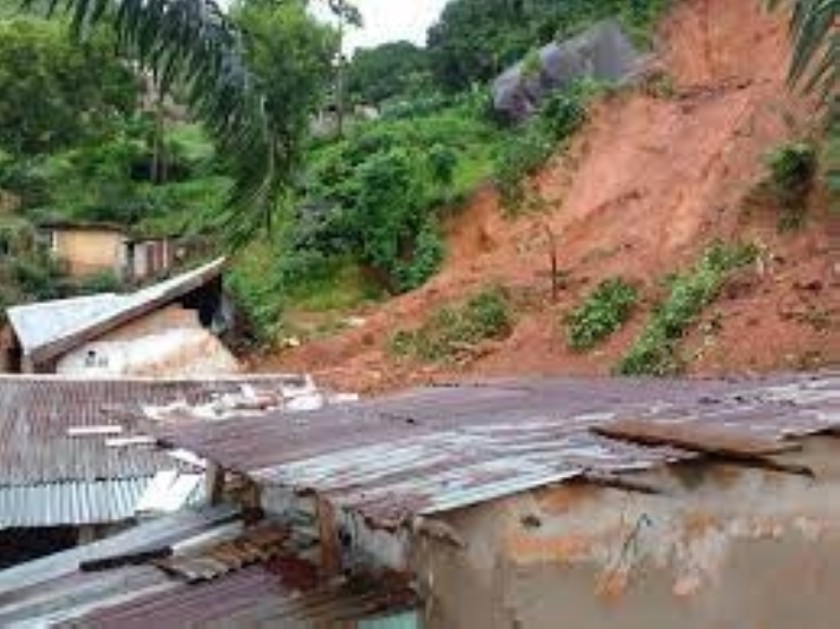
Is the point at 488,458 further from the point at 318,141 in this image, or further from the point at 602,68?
the point at 318,141

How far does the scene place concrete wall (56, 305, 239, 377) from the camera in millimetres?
25000

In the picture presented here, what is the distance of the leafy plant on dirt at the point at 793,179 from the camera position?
25422 mm

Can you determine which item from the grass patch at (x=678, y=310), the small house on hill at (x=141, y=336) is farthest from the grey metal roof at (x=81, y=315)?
the grass patch at (x=678, y=310)

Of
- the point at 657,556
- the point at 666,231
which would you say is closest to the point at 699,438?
the point at 657,556

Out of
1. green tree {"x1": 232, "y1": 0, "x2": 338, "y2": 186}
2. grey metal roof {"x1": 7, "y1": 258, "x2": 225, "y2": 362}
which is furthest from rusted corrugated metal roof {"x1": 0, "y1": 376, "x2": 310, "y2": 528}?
green tree {"x1": 232, "y1": 0, "x2": 338, "y2": 186}

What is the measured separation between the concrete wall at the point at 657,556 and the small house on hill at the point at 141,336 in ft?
57.5

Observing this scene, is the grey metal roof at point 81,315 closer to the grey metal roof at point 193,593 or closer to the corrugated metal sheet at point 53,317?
the corrugated metal sheet at point 53,317

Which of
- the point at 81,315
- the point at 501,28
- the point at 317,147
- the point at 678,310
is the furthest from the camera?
the point at 501,28

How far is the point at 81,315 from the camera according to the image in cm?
2688

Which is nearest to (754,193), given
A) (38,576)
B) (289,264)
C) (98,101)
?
(289,264)

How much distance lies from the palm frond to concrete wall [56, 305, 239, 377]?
16.4 m

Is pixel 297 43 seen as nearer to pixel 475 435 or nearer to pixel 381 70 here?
pixel 381 70

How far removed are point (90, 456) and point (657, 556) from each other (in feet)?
35.1

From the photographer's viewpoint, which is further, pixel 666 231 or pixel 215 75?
pixel 666 231
